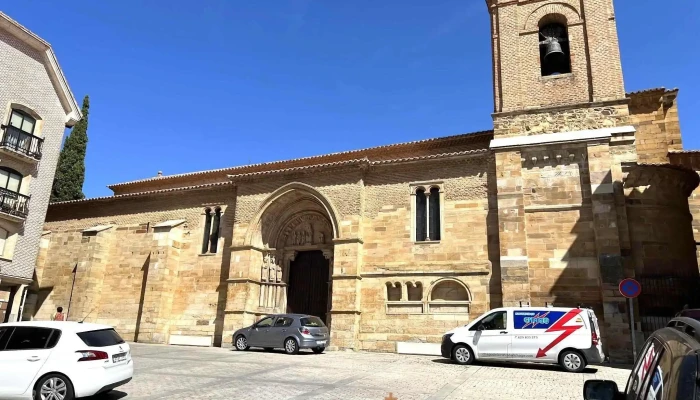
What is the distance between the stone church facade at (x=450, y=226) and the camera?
14203 millimetres

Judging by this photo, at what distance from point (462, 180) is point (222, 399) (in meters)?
11.8

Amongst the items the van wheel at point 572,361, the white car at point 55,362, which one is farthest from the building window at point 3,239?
the van wheel at point 572,361

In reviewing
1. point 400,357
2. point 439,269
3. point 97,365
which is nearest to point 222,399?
point 97,365

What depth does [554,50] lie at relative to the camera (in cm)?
1652

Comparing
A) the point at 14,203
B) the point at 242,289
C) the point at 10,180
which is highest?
the point at 10,180

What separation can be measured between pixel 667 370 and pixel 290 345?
13.7m

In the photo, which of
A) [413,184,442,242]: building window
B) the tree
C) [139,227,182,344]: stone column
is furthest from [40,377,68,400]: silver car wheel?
the tree

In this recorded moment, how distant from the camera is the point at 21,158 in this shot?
19.5m

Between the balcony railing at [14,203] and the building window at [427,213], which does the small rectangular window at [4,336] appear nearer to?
the building window at [427,213]

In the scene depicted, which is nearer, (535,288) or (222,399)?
(222,399)

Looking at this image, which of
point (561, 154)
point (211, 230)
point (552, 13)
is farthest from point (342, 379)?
point (552, 13)

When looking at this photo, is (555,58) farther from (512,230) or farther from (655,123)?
(512,230)

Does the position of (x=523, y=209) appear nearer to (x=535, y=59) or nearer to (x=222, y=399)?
(x=535, y=59)

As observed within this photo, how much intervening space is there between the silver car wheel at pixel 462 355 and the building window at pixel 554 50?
11.1 metres
